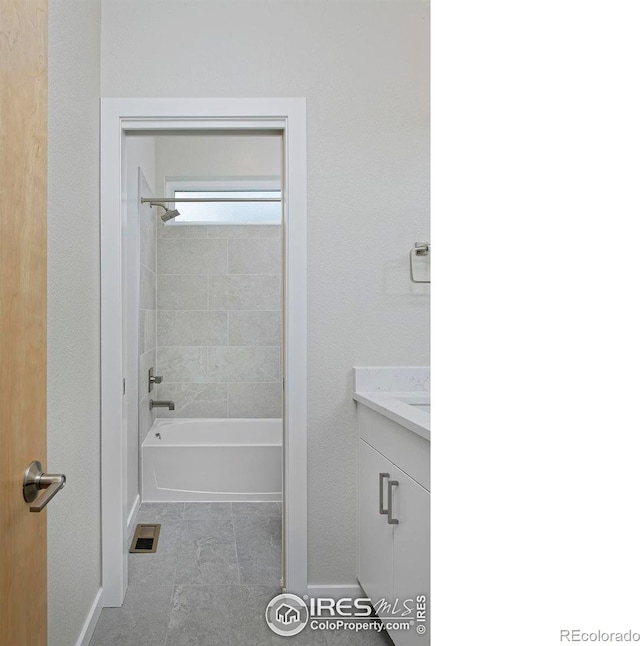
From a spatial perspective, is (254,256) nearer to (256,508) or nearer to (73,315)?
(256,508)

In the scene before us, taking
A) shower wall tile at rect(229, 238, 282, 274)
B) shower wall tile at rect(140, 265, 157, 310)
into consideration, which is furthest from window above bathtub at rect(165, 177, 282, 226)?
shower wall tile at rect(140, 265, 157, 310)

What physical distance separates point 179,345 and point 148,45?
2.39 m

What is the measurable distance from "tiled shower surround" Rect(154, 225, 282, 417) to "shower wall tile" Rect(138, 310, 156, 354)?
105 millimetres

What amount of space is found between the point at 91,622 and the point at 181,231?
9.25 ft

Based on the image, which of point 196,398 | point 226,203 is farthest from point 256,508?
point 226,203

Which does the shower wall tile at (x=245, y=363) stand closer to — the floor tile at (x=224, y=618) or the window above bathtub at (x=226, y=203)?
the window above bathtub at (x=226, y=203)

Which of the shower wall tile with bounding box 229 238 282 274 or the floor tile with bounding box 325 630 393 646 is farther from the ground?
the shower wall tile with bounding box 229 238 282 274

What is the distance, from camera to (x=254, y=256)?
405 cm

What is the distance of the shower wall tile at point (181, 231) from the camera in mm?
3959

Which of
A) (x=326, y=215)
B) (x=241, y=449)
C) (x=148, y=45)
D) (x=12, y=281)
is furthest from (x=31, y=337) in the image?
(x=241, y=449)

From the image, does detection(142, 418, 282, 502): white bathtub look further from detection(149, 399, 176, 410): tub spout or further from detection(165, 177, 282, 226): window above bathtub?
detection(165, 177, 282, 226): window above bathtub

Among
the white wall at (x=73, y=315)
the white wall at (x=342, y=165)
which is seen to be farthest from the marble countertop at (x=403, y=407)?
the white wall at (x=73, y=315)

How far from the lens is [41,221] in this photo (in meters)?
0.98

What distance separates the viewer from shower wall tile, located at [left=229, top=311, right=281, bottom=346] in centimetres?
402
